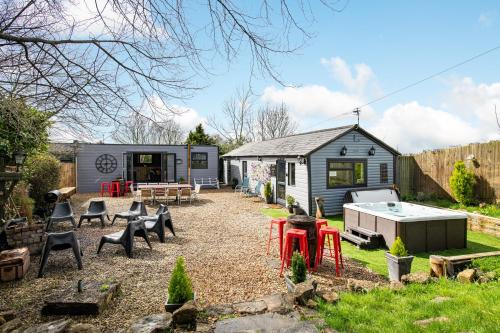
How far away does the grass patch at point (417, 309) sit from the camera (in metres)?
2.98

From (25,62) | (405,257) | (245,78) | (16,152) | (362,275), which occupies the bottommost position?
(362,275)

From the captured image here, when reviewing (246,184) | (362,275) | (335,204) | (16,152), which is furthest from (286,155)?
(16,152)

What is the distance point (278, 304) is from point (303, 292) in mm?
334

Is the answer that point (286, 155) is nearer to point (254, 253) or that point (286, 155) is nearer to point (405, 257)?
point (254, 253)

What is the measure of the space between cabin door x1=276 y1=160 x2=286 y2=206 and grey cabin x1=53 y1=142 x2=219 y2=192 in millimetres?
8461

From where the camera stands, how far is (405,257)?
4.64m

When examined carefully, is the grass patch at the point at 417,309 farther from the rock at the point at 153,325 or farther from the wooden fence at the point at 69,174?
the wooden fence at the point at 69,174

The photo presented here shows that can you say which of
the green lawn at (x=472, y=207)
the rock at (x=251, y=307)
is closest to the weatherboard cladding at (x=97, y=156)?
the green lawn at (x=472, y=207)

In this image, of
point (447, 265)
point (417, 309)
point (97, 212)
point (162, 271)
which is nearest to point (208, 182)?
point (97, 212)

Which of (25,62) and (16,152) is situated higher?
(25,62)

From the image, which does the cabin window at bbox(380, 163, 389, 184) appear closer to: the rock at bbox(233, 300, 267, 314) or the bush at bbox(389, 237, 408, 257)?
the bush at bbox(389, 237, 408, 257)

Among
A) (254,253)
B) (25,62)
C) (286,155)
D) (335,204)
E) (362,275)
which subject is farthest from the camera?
(286,155)

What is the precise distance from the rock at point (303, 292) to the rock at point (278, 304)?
0.36 ft

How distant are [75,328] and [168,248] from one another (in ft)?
12.4
